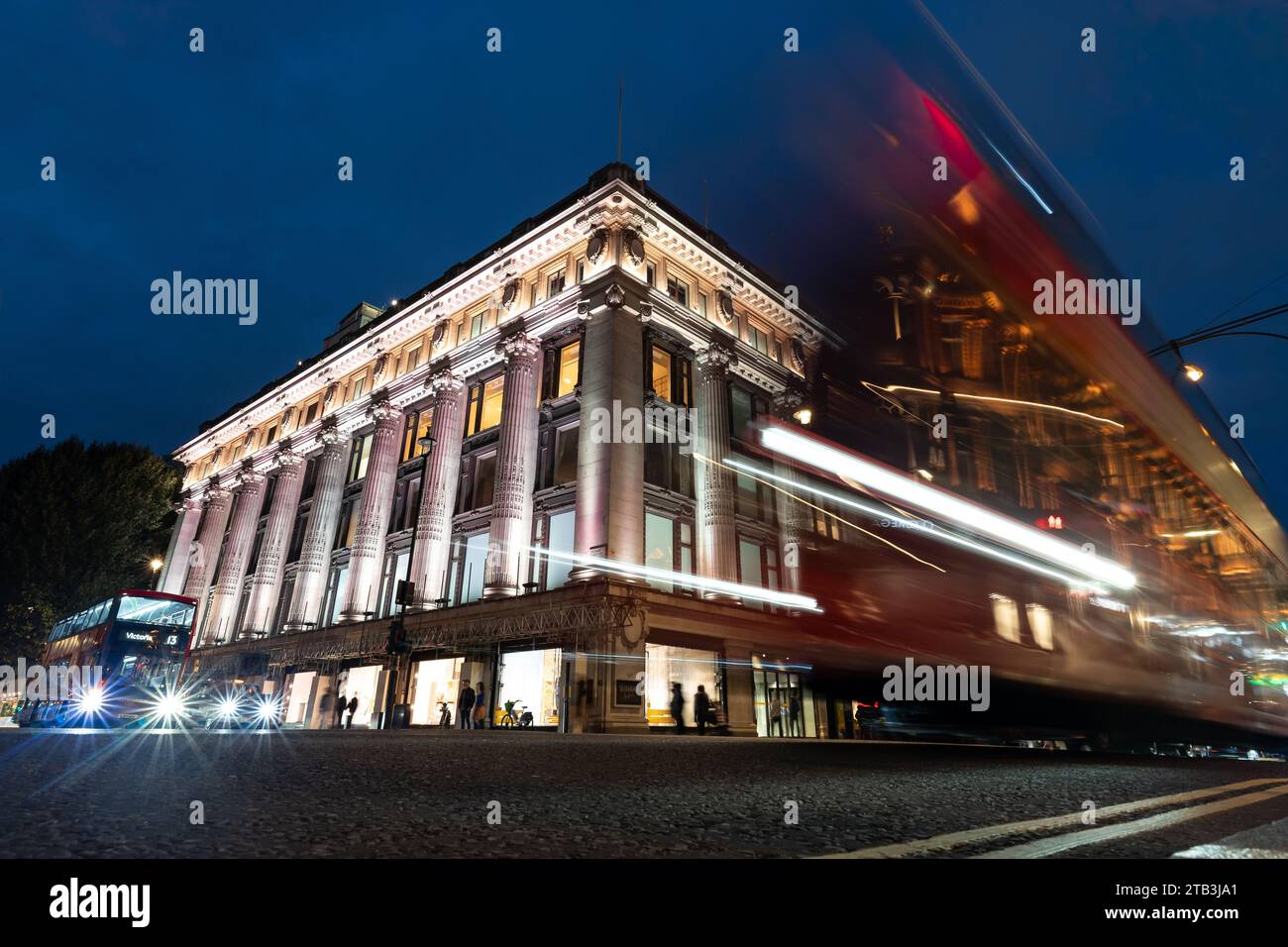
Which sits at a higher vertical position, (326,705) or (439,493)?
(439,493)

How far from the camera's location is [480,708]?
2317 centimetres

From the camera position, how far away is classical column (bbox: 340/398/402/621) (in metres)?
31.3

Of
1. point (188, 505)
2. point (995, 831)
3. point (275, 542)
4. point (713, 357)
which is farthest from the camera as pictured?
point (188, 505)

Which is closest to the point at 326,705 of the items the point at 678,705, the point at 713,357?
the point at 678,705

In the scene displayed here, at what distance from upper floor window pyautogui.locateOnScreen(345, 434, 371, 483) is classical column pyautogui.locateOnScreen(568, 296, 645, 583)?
1743 cm

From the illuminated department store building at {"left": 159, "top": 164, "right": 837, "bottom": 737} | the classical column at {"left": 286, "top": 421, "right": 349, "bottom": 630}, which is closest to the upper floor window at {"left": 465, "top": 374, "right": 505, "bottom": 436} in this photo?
the illuminated department store building at {"left": 159, "top": 164, "right": 837, "bottom": 737}

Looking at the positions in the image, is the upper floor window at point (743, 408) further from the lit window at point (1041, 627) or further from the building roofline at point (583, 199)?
the lit window at point (1041, 627)

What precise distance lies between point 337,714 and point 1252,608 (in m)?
31.4

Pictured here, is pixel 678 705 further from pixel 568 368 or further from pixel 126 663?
pixel 126 663

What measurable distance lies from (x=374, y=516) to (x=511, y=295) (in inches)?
542

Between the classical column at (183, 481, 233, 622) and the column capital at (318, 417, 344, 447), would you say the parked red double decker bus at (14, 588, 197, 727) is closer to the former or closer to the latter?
the column capital at (318, 417, 344, 447)

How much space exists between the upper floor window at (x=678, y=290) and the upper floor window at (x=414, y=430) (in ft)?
47.8
